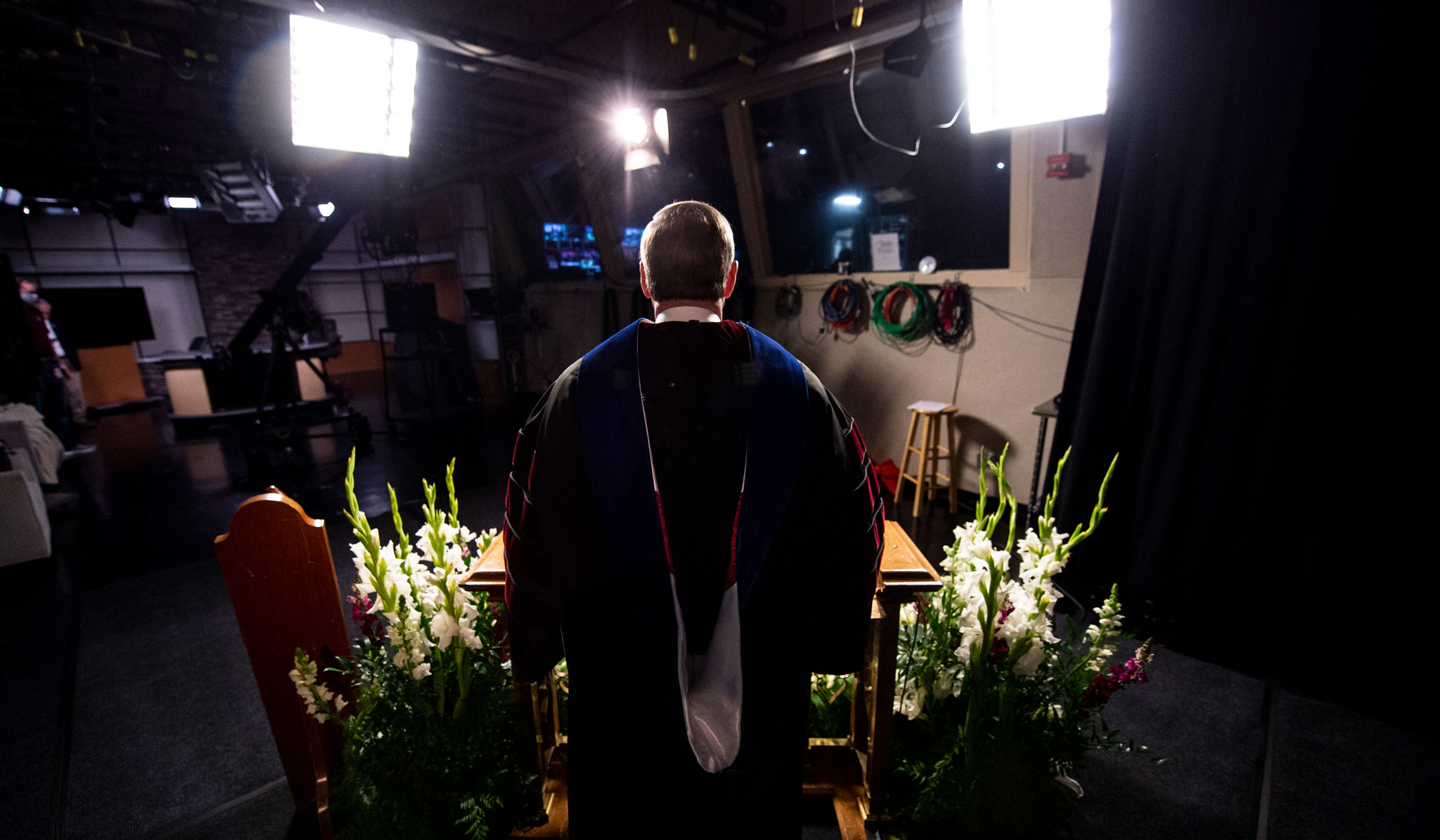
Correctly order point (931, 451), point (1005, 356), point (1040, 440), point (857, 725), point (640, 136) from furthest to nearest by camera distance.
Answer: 1. point (640, 136)
2. point (931, 451)
3. point (1005, 356)
4. point (1040, 440)
5. point (857, 725)

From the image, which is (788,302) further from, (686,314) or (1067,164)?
(686,314)

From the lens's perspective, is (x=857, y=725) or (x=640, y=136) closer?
(x=857, y=725)

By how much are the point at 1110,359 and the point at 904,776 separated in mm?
2146

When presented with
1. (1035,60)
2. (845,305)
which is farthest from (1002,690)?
(845,305)

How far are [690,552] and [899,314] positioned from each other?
3588 mm

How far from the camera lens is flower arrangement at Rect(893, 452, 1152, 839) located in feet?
4.66

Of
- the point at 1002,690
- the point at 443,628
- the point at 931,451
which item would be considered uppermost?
the point at 443,628

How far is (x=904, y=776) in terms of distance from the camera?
5.44ft

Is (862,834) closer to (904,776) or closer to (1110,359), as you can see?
(904,776)

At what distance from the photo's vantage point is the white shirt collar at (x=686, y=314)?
3.58 ft

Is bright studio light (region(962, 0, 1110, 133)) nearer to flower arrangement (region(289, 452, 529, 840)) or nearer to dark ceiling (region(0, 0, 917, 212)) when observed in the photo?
dark ceiling (region(0, 0, 917, 212))

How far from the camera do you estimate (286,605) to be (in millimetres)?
1576

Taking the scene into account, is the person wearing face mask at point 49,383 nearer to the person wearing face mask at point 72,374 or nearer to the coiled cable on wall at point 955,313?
the person wearing face mask at point 72,374

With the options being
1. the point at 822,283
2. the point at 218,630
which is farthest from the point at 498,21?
the point at 218,630
